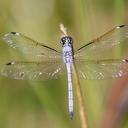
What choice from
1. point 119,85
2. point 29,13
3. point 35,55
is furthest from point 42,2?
point 119,85

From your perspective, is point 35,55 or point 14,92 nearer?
point 35,55

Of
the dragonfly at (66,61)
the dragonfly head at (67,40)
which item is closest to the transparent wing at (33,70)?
the dragonfly at (66,61)

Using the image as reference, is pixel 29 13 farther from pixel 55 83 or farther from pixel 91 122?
pixel 91 122

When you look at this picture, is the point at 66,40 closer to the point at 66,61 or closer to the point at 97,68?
the point at 66,61

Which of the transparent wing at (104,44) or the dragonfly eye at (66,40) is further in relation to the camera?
the dragonfly eye at (66,40)

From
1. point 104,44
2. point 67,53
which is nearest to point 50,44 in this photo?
point 67,53

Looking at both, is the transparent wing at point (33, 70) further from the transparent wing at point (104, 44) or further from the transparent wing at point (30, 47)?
the transparent wing at point (104, 44)
